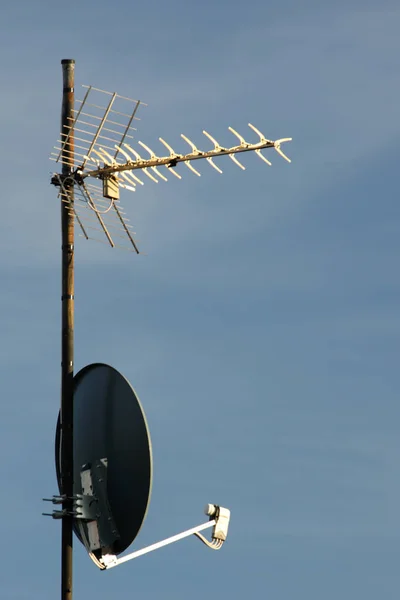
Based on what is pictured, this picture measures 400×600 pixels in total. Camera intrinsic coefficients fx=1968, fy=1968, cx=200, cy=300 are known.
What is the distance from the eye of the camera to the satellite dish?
128 feet

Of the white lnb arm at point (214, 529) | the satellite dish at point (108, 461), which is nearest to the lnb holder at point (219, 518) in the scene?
the white lnb arm at point (214, 529)

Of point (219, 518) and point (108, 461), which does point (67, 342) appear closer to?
point (108, 461)

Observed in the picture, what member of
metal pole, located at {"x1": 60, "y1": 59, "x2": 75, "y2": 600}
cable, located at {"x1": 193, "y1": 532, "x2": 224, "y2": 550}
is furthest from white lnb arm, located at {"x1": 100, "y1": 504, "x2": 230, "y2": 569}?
A: metal pole, located at {"x1": 60, "y1": 59, "x2": 75, "y2": 600}

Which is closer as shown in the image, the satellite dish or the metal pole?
the satellite dish

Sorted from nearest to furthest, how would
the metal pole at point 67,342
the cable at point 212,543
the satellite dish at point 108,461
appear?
the satellite dish at point 108,461
the metal pole at point 67,342
the cable at point 212,543

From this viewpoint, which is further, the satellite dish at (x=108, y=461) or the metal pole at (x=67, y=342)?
the metal pole at (x=67, y=342)

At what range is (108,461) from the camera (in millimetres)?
39875

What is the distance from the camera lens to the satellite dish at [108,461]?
3900 cm

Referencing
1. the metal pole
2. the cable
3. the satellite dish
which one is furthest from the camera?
the cable

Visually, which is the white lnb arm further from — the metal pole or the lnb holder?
the metal pole

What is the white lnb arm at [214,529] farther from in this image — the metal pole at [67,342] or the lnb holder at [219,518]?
the metal pole at [67,342]

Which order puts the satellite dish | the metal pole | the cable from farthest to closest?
the cable, the metal pole, the satellite dish

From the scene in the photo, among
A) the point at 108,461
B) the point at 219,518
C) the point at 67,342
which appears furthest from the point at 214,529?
the point at 67,342

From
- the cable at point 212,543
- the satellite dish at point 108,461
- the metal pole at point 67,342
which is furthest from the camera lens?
the cable at point 212,543
